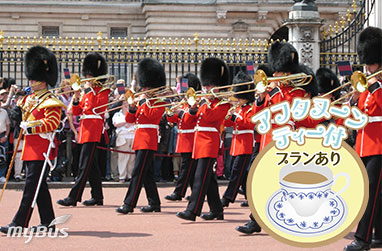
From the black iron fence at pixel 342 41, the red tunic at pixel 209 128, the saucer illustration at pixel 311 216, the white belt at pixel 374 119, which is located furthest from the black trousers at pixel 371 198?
the black iron fence at pixel 342 41

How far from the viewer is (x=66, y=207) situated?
8172 mm

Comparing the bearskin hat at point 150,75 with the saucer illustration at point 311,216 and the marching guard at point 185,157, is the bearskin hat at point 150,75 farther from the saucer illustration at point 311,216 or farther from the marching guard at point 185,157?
the saucer illustration at point 311,216

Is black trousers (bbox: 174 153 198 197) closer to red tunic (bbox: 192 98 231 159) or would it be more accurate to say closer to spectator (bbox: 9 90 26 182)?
red tunic (bbox: 192 98 231 159)

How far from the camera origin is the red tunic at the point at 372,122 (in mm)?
5672

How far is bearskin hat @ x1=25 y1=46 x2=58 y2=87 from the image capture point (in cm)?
672

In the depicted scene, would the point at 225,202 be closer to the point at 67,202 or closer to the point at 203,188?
the point at 203,188

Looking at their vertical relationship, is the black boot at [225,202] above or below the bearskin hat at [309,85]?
below

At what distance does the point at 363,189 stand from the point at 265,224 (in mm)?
700

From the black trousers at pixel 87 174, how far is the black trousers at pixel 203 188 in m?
1.57

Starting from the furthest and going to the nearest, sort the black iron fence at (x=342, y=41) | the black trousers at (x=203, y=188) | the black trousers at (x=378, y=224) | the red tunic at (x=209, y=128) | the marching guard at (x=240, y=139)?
the black iron fence at (x=342, y=41) < the marching guard at (x=240, y=139) < the red tunic at (x=209, y=128) < the black trousers at (x=203, y=188) < the black trousers at (x=378, y=224)

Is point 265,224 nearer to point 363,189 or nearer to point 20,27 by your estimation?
point 363,189

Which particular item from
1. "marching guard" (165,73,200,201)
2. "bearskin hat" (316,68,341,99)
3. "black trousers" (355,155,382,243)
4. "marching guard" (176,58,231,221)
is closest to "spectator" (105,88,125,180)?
"marching guard" (165,73,200,201)

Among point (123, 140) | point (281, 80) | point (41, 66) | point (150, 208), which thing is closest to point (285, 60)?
point (281, 80)

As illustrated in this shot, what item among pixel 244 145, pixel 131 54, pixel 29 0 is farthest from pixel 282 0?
pixel 244 145
